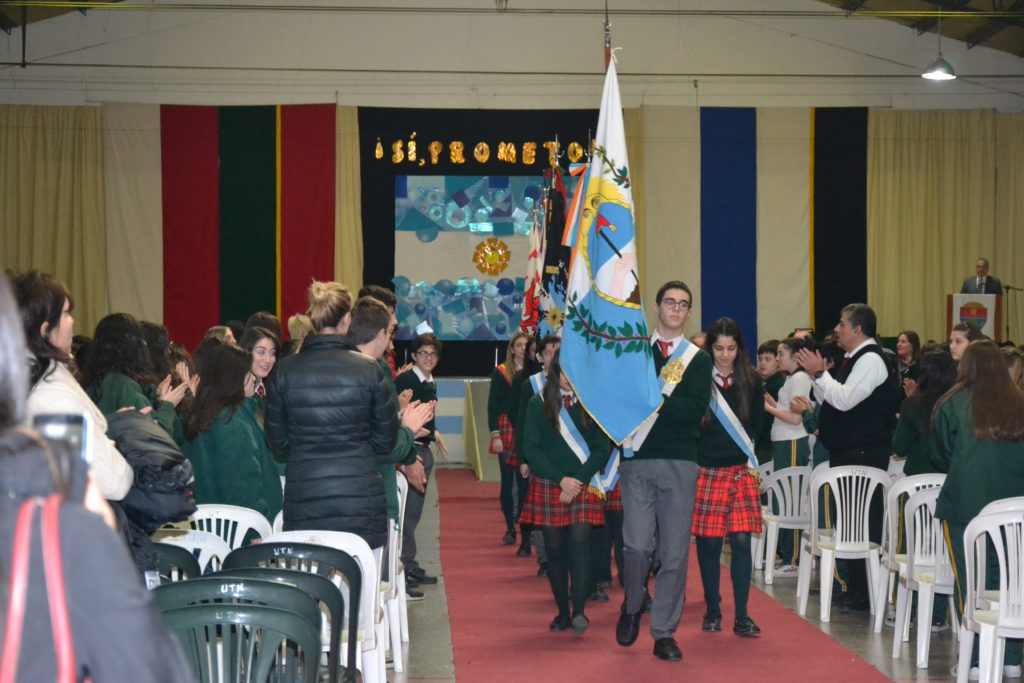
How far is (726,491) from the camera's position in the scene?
5.70 meters

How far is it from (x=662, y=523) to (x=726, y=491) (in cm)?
65

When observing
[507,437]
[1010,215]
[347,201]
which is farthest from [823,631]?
[1010,215]

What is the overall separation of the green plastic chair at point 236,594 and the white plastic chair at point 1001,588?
2660mm

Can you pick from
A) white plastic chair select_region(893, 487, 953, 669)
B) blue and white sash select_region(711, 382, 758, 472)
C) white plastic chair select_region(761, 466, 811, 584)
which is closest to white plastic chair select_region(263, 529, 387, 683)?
blue and white sash select_region(711, 382, 758, 472)

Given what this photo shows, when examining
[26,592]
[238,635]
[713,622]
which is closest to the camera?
[26,592]

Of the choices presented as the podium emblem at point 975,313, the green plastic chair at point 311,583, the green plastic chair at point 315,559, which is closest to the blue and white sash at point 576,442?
the green plastic chair at point 315,559

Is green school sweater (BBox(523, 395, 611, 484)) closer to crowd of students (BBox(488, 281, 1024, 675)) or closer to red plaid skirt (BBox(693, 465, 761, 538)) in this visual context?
crowd of students (BBox(488, 281, 1024, 675))

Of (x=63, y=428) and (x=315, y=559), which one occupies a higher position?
(x=63, y=428)

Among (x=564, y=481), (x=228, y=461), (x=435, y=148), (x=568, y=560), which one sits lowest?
(x=568, y=560)

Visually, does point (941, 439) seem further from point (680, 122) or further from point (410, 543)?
point (680, 122)

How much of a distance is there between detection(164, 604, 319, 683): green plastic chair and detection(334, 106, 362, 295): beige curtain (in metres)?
12.4

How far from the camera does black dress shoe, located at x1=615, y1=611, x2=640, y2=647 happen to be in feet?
17.8

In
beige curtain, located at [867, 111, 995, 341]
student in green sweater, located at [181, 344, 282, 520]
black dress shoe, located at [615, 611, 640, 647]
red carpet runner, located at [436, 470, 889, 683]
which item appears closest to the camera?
student in green sweater, located at [181, 344, 282, 520]

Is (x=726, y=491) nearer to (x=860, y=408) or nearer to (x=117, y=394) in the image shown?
(x=860, y=408)
